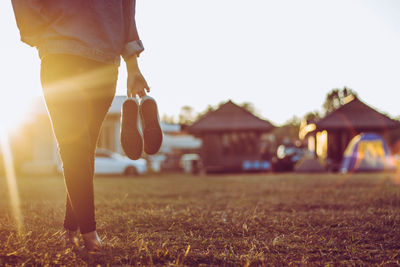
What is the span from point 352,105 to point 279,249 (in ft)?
99.1

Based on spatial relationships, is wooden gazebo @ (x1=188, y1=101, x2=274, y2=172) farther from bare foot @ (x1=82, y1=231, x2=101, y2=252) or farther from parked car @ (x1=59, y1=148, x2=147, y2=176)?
bare foot @ (x1=82, y1=231, x2=101, y2=252)

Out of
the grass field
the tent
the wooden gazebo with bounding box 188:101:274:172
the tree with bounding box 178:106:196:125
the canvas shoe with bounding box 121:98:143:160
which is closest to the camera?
the grass field

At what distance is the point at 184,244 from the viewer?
2662 mm

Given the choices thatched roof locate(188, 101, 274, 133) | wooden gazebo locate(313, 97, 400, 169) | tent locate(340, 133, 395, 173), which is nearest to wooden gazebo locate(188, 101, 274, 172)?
thatched roof locate(188, 101, 274, 133)

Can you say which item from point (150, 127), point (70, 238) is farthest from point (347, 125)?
point (70, 238)

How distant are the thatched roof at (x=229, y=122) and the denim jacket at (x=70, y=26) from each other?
25787 mm

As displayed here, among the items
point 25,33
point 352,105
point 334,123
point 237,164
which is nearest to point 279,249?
point 25,33

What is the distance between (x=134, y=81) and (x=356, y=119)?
29.6m

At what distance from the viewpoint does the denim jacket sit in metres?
2.27

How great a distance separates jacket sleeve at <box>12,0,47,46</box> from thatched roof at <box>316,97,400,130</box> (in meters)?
28.0

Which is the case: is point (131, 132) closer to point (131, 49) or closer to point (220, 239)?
point (131, 49)

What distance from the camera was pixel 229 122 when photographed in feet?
94.7

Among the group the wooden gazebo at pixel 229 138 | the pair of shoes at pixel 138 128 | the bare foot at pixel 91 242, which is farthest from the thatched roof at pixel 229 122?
the bare foot at pixel 91 242

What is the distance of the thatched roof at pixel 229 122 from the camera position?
92.8 ft
